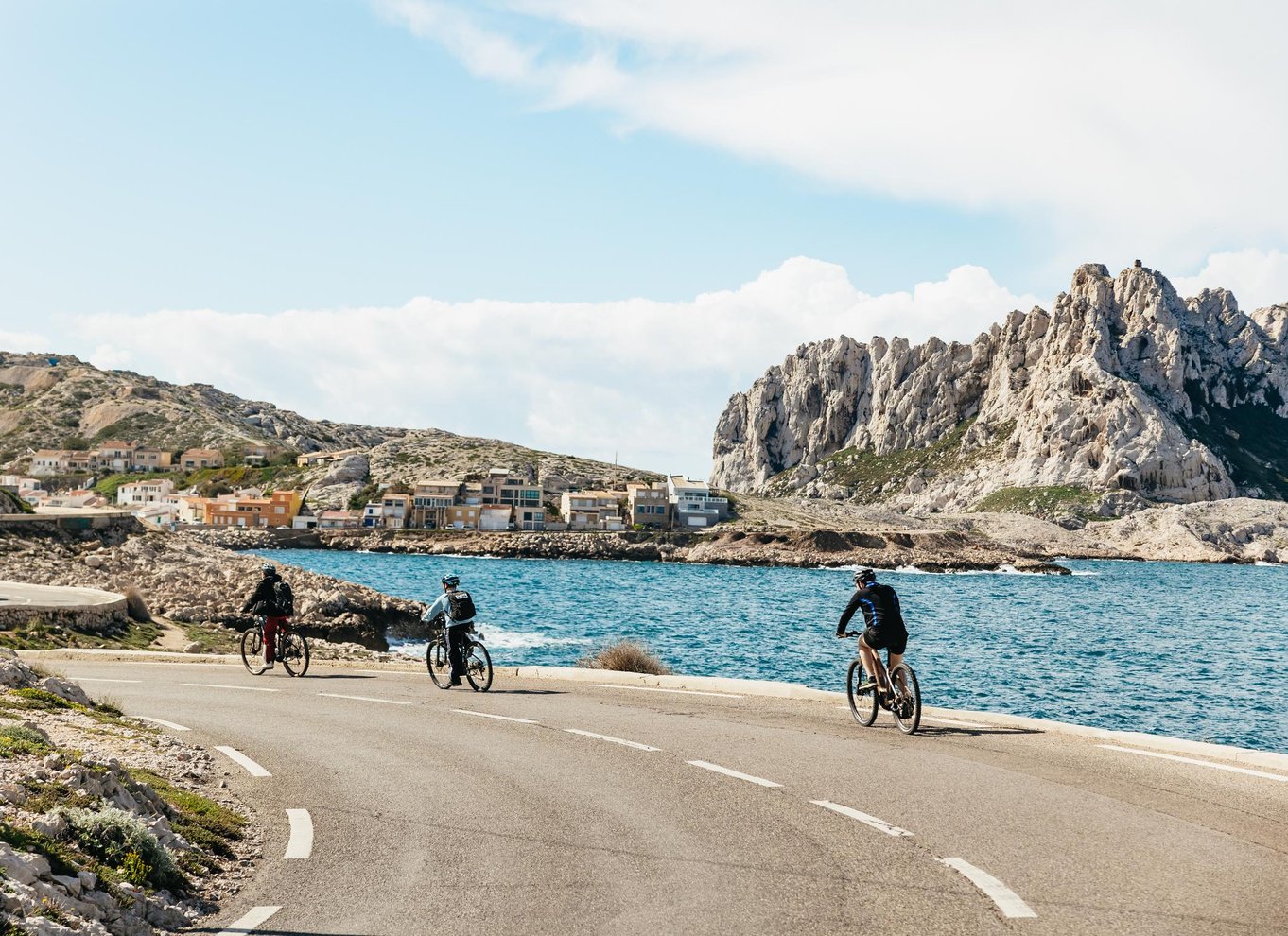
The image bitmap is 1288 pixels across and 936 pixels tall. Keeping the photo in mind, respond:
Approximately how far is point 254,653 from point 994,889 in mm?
18747

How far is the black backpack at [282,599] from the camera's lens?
21.9 m

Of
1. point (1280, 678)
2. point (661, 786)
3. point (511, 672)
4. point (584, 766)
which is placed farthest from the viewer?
point (1280, 678)

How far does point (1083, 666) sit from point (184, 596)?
38996 mm

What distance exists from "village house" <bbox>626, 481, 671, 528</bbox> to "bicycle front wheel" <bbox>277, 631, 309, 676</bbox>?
148 m

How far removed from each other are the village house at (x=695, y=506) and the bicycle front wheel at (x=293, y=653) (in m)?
147

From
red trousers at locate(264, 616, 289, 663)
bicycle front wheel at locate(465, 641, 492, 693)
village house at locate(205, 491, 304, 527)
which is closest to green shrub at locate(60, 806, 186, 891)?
bicycle front wheel at locate(465, 641, 492, 693)

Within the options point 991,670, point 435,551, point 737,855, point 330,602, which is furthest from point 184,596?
point 435,551

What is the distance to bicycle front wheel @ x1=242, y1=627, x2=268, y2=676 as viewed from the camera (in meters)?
22.6

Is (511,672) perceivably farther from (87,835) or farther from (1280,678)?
(1280,678)

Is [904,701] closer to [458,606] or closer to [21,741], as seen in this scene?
[458,606]

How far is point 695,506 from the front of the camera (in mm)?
172750

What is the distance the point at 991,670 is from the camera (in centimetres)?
4550

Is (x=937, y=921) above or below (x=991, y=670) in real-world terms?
above

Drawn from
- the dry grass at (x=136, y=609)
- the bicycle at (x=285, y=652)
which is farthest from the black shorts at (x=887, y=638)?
the dry grass at (x=136, y=609)
